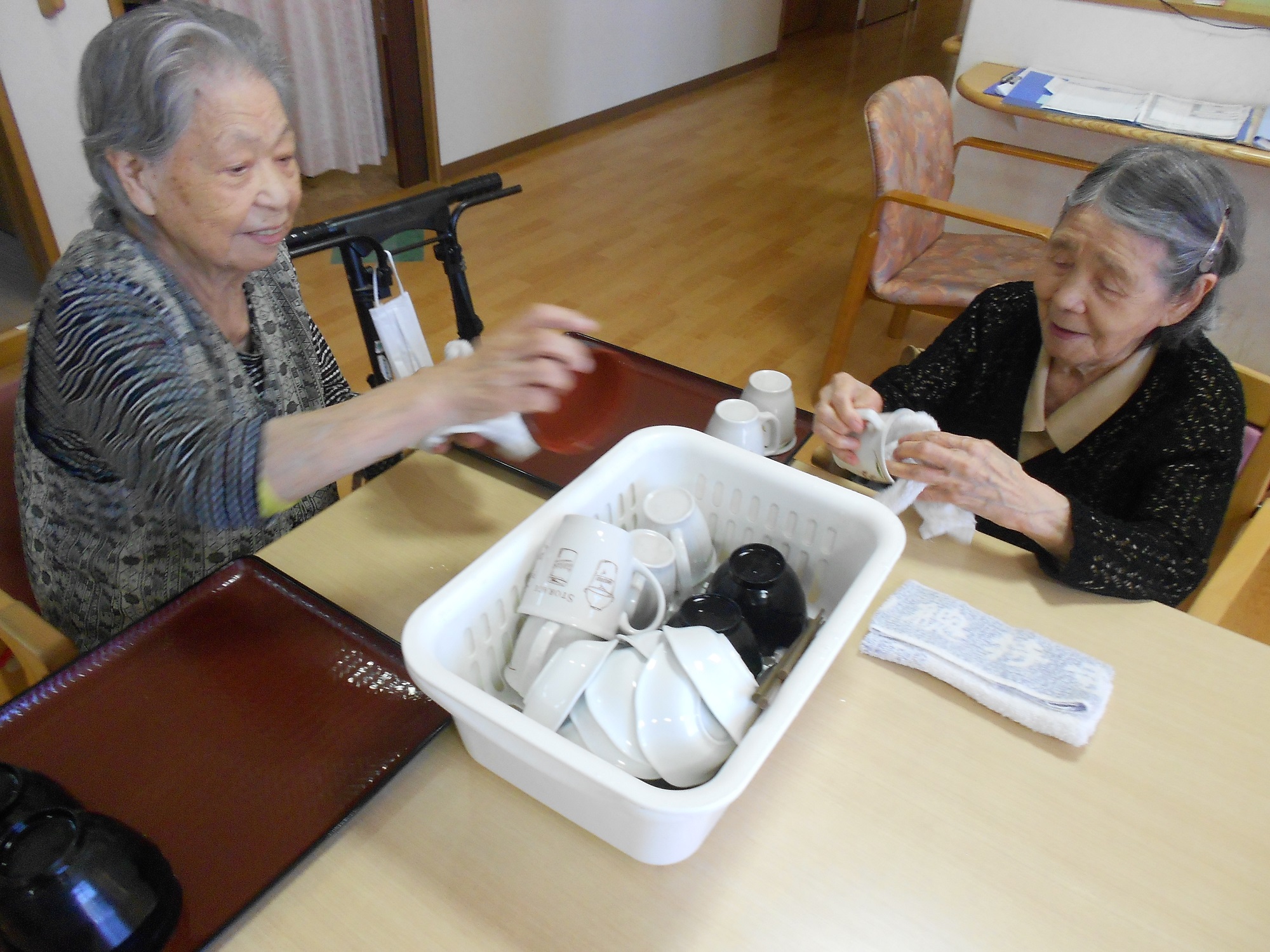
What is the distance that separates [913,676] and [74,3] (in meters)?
3.06

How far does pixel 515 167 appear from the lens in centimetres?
408

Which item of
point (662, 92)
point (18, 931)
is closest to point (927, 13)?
point (662, 92)

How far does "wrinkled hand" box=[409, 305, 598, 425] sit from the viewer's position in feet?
2.53

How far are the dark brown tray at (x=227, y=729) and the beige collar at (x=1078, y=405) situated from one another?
3.14 feet

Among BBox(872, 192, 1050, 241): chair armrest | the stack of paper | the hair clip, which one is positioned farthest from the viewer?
the stack of paper

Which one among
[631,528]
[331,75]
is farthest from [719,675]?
[331,75]

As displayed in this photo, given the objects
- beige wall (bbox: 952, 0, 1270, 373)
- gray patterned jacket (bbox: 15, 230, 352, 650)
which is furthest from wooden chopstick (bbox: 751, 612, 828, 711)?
beige wall (bbox: 952, 0, 1270, 373)

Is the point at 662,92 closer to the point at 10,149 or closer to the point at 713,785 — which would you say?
the point at 10,149

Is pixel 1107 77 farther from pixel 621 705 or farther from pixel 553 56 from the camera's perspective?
pixel 621 705

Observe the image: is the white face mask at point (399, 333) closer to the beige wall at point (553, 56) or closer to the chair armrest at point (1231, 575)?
the chair armrest at point (1231, 575)

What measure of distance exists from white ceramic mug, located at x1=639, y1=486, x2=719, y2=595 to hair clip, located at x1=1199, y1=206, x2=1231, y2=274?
723 mm

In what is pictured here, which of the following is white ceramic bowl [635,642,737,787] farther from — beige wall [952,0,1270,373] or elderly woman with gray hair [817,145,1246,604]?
beige wall [952,0,1270,373]

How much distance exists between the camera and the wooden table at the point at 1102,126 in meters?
2.20

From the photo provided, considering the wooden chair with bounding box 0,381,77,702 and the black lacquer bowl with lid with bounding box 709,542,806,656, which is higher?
the black lacquer bowl with lid with bounding box 709,542,806,656
